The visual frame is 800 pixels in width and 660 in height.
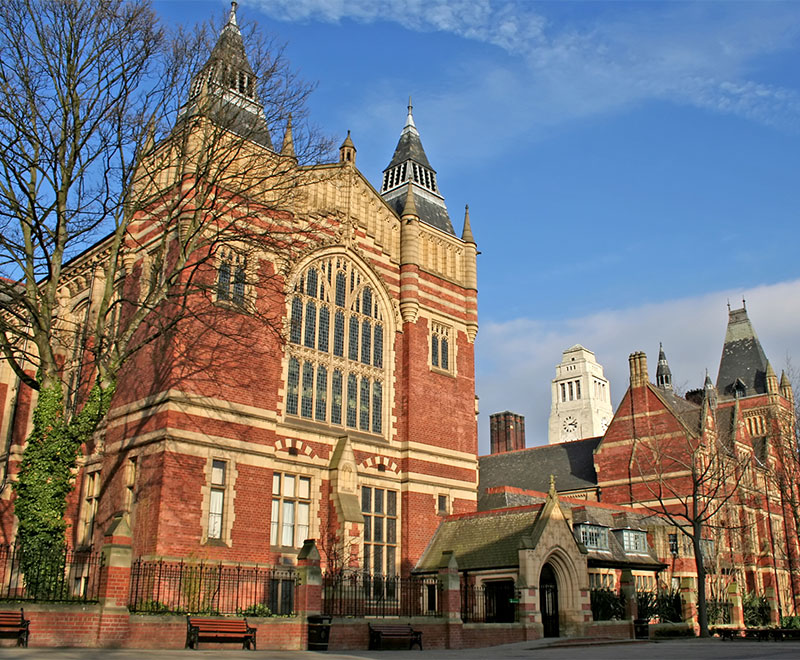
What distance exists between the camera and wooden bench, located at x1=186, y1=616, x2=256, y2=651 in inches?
746

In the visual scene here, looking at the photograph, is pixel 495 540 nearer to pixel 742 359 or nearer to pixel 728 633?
pixel 728 633

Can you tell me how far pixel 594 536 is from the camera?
3591 centimetres

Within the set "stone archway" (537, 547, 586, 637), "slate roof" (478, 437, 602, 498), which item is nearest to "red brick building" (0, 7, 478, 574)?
"stone archway" (537, 547, 586, 637)

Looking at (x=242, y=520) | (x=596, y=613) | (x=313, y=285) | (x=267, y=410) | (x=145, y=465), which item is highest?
(x=313, y=285)

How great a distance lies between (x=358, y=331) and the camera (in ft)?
105

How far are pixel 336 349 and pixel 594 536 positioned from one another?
15108mm

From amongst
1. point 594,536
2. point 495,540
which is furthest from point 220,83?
point 594,536

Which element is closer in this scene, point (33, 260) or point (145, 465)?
point (33, 260)

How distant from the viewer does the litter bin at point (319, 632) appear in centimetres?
2102

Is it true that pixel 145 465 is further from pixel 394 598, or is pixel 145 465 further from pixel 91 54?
pixel 91 54

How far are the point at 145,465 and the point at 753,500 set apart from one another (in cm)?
4439

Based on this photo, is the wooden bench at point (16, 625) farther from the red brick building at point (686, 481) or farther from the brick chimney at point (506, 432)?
the brick chimney at point (506, 432)

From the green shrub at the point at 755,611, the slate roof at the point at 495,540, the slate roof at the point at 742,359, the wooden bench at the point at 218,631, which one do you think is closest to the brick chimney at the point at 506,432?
the slate roof at the point at 742,359

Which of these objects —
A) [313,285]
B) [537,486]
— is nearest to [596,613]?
[313,285]
